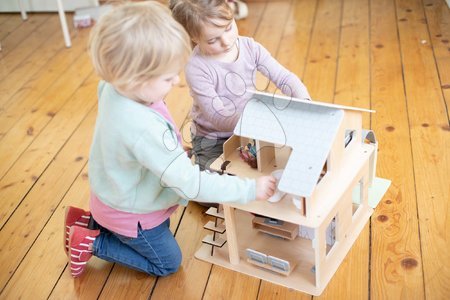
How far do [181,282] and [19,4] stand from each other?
7.14ft

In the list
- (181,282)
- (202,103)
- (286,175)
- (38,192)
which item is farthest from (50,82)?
(286,175)

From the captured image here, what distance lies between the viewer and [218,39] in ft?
4.50

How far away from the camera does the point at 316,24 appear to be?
2613mm

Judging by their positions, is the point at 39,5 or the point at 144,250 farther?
the point at 39,5

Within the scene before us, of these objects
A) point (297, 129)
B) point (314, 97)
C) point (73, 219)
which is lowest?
point (314, 97)

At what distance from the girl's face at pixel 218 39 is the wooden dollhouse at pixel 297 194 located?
0.19 meters

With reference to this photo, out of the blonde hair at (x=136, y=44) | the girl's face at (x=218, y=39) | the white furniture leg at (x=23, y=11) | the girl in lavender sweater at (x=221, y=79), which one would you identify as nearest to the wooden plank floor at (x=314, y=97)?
the white furniture leg at (x=23, y=11)

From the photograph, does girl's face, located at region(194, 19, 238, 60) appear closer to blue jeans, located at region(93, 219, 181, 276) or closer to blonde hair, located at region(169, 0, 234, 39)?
blonde hair, located at region(169, 0, 234, 39)

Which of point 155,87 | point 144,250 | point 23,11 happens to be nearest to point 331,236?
point 144,250

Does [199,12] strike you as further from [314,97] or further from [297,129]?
[314,97]

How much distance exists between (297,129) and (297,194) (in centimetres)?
14

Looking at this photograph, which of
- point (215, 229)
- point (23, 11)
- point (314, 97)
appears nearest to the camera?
point (215, 229)

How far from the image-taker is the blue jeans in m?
1.35

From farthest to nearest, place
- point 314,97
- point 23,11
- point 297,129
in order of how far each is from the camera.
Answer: point 23,11 < point 314,97 < point 297,129
